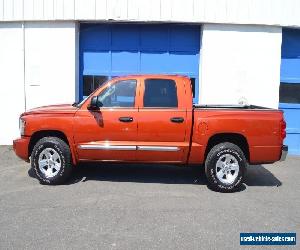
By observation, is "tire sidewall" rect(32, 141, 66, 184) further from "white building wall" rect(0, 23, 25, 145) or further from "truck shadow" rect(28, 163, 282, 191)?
"white building wall" rect(0, 23, 25, 145)

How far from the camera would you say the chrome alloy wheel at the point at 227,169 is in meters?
6.74

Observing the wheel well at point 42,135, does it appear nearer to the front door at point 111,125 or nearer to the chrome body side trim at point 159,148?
the front door at point 111,125

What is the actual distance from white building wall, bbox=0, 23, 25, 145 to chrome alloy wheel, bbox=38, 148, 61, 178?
4051 millimetres

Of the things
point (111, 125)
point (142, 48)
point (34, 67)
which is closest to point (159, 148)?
point (111, 125)

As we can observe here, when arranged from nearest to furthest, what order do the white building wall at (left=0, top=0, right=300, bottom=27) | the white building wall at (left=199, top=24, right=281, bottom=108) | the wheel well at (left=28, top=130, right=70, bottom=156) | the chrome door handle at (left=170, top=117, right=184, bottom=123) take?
the chrome door handle at (left=170, top=117, right=184, bottom=123)
the wheel well at (left=28, top=130, right=70, bottom=156)
the white building wall at (left=0, top=0, right=300, bottom=27)
the white building wall at (left=199, top=24, right=281, bottom=108)

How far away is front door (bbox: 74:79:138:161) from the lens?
6777mm

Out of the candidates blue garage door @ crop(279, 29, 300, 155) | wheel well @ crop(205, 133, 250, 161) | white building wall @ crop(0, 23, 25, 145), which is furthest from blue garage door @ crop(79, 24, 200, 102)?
wheel well @ crop(205, 133, 250, 161)

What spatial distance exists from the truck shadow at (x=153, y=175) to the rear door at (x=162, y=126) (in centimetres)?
80

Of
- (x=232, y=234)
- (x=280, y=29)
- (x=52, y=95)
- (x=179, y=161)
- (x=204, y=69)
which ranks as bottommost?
(x=232, y=234)

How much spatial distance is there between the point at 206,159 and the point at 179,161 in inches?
18.7

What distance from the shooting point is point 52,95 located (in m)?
10.5

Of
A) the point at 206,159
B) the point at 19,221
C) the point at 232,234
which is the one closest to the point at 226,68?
the point at 206,159

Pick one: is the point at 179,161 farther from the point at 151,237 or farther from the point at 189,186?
the point at 151,237

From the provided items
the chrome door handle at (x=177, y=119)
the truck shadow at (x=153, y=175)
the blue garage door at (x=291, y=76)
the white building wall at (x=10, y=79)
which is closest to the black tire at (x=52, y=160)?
the truck shadow at (x=153, y=175)
